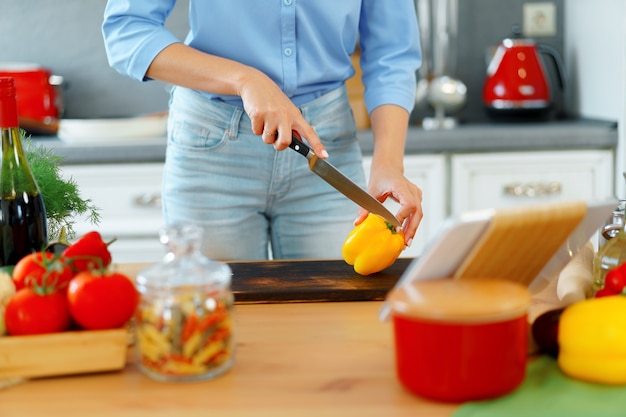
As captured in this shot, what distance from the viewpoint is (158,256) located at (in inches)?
105

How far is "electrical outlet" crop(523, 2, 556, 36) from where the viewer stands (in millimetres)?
3158

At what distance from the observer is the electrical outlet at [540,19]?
3158mm

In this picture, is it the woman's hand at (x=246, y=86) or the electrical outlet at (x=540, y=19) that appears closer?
the woman's hand at (x=246, y=86)

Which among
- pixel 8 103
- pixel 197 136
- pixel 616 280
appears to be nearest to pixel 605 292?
pixel 616 280

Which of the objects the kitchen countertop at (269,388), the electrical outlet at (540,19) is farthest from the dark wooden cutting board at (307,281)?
the electrical outlet at (540,19)

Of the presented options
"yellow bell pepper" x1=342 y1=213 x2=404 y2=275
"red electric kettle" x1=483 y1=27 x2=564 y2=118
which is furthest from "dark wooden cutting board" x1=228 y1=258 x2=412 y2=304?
"red electric kettle" x1=483 y1=27 x2=564 y2=118

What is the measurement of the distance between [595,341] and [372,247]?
0.47m

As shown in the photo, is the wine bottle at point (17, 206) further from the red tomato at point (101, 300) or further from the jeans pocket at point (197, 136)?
the jeans pocket at point (197, 136)

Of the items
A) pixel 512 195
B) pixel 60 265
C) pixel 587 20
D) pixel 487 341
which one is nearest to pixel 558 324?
pixel 487 341

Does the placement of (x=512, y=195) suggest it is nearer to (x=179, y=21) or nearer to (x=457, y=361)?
(x=179, y=21)

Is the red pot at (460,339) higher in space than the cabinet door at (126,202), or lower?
higher

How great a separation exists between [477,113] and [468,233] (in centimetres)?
242

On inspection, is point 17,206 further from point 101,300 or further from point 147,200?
point 147,200

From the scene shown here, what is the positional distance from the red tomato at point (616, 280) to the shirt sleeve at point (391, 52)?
28.7 inches
